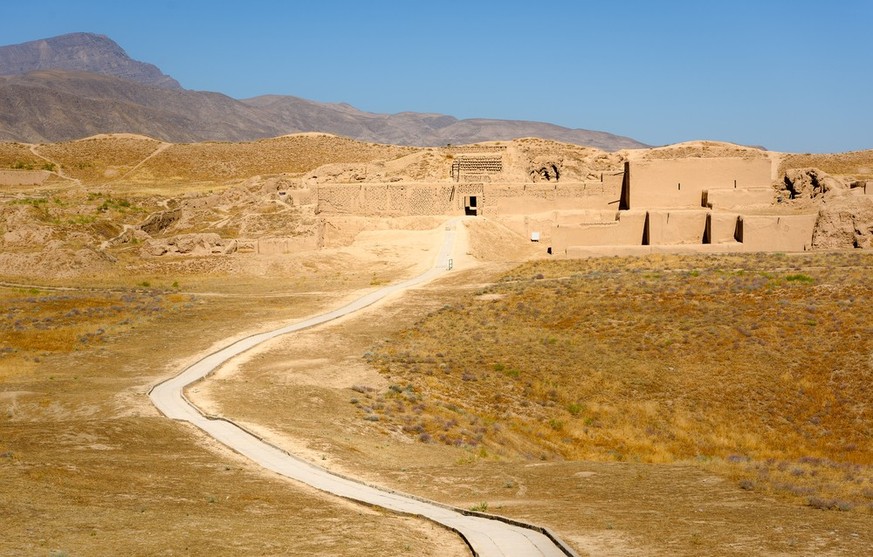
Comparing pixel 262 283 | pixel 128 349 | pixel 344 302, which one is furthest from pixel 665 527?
pixel 262 283

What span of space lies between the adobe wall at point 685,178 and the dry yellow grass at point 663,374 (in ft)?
34.3

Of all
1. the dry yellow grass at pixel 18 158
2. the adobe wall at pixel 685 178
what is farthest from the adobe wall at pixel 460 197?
the dry yellow grass at pixel 18 158

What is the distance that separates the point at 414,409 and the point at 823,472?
322 inches

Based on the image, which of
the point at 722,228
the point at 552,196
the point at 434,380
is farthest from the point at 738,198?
the point at 434,380

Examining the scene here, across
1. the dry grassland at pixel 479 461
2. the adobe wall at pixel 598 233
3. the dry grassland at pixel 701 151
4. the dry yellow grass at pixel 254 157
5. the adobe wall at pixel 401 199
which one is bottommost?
the dry grassland at pixel 479 461

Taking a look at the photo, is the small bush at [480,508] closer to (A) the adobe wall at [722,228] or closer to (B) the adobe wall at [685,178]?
(A) the adobe wall at [722,228]

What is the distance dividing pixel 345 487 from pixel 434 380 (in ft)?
29.6

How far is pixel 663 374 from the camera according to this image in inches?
887

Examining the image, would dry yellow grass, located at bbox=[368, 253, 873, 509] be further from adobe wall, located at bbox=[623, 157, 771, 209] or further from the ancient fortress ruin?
adobe wall, located at bbox=[623, 157, 771, 209]

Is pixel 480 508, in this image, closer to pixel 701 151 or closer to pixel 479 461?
pixel 479 461

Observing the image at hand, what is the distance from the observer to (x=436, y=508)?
38.7 ft

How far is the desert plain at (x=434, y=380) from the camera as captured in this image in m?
10.7

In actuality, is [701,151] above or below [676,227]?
above

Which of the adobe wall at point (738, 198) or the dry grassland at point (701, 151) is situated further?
the dry grassland at point (701, 151)
